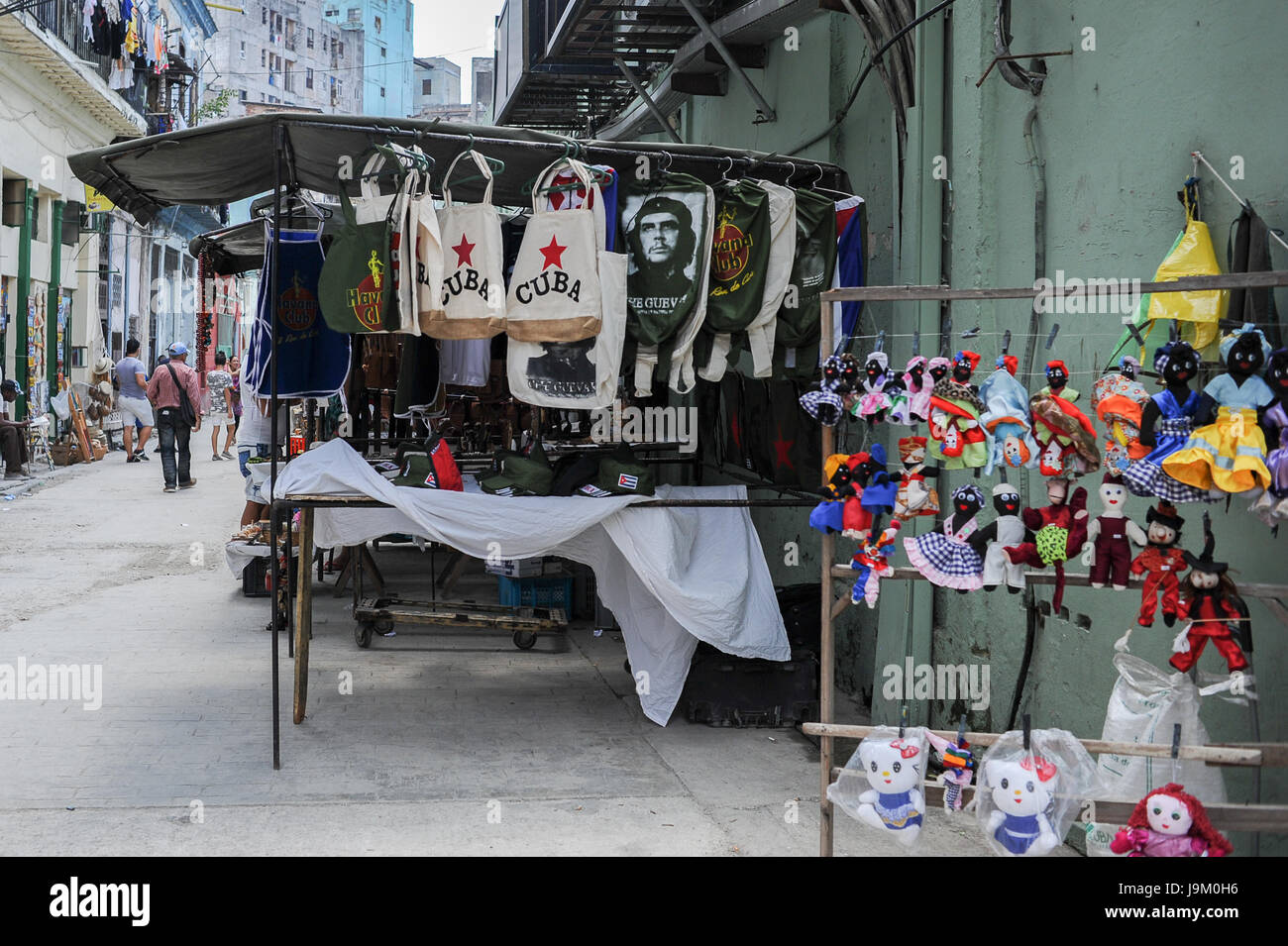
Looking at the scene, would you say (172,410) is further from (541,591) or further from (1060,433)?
(1060,433)

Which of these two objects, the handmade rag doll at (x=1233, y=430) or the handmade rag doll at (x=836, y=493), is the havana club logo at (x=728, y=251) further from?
the handmade rag doll at (x=1233, y=430)

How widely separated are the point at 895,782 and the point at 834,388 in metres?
1.33

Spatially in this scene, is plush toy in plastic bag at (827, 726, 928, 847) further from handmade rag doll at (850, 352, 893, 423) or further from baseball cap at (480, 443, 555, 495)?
baseball cap at (480, 443, 555, 495)

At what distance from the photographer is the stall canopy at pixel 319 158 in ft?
18.4

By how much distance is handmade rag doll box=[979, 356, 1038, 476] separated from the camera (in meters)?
3.77

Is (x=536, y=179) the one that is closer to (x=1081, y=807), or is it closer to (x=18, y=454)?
(x=1081, y=807)

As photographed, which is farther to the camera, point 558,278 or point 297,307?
point 297,307

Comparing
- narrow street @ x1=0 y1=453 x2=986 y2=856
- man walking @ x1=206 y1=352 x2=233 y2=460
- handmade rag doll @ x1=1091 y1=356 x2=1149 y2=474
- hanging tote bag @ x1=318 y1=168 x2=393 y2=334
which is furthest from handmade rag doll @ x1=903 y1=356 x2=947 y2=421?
man walking @ x1=206 y1=352 x2=233 y2=460

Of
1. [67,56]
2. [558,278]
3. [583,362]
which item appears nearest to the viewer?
[558,278]

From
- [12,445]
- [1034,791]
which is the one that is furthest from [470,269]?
[12,445]

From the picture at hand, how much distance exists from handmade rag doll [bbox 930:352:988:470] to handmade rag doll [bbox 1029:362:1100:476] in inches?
7.1

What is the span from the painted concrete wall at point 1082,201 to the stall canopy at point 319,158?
1.06 m

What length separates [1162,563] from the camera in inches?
141

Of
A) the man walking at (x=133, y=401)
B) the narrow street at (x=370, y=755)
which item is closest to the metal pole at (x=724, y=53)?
the narrow street at (x=370, y=755)
